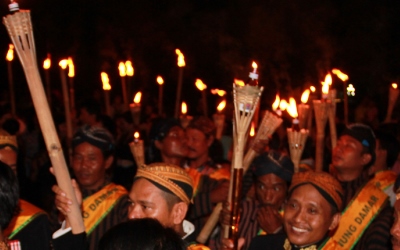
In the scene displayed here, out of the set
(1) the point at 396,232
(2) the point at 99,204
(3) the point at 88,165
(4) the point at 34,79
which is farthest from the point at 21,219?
(1) the point at 396,232

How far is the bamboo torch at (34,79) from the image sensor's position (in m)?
3.06

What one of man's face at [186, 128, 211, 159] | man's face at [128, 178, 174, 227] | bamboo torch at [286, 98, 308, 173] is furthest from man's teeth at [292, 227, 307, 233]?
man's face at [186, 128, 211, 159]

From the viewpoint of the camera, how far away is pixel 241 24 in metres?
17.1

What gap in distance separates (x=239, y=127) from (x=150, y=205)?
2.31 ft

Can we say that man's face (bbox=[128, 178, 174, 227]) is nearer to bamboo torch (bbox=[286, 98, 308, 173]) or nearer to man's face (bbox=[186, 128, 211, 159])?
bamboo torch (bbox=[286, 98, 308, 173])

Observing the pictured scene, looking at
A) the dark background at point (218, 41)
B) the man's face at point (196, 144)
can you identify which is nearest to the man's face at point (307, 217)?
the man's face at point (196, 144)

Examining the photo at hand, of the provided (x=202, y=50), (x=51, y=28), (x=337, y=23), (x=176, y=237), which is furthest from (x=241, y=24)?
(x=176, y=237)

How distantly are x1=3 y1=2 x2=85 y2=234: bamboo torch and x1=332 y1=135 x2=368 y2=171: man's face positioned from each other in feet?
9.97

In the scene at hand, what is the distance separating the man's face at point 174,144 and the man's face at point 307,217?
7.58 ft

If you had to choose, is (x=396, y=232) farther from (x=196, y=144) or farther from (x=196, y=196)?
(x=196, y=144)

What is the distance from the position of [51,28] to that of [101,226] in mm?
14266

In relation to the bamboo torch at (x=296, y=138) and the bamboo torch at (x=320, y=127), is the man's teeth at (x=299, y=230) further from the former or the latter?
the bamboo torch at (x=320, y=127)

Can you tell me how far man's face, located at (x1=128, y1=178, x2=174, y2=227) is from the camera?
3861 mm

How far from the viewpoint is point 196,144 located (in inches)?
273
